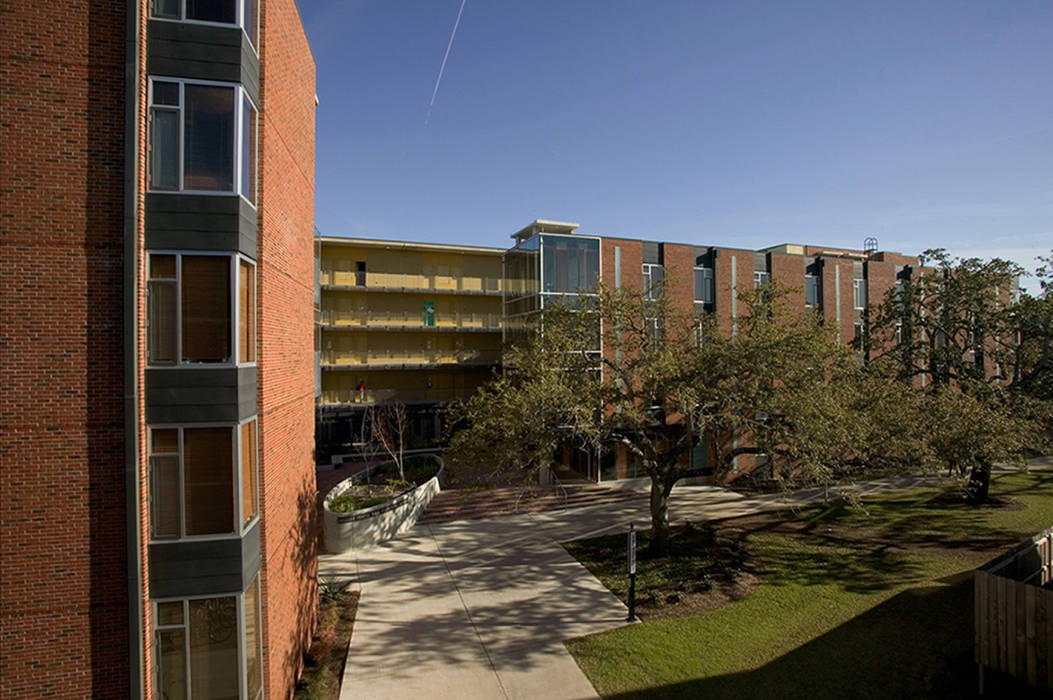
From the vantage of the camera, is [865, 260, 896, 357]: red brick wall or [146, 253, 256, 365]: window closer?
[146, 253, 256, 365]: window

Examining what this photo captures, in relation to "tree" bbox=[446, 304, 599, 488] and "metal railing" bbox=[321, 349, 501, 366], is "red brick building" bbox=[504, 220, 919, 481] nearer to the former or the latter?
"metal railing" bbox=[321, 349, 501, 366]

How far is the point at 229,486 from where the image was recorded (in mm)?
7578

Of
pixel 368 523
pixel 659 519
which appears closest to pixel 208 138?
pixel 368 523

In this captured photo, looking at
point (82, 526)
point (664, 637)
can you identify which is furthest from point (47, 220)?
point (664, 637)

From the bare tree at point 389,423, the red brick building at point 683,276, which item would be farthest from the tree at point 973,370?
the bare tree at point 389,423

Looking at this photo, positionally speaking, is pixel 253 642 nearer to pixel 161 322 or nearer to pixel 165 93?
pixel 161 322

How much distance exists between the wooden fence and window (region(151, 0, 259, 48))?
14996 mm

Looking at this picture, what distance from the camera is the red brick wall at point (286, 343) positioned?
8484 mm

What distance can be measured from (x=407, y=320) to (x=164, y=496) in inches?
1011

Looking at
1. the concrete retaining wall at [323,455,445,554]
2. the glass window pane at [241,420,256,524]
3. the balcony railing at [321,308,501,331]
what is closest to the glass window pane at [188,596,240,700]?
the glass window pane at [241,420,256,524]

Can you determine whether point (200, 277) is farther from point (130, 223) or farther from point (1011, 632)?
point (1011, 632)

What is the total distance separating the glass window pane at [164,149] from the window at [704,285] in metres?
21.6

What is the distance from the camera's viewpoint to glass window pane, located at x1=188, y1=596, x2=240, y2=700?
7359 mm

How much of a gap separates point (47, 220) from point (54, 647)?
17.2ft
